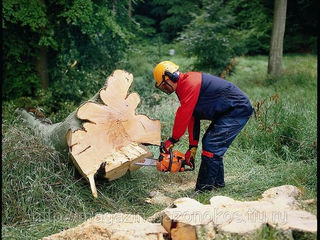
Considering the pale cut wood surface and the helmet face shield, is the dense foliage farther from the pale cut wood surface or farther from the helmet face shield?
the helmet face shield

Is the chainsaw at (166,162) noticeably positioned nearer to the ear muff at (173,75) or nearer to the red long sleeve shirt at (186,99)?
the red long sleeve shirt at (186,99)

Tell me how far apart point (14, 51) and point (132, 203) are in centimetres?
460

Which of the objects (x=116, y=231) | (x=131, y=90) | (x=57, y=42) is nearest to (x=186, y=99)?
(x=116, y=231)

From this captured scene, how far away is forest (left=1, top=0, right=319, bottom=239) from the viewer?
3.86 meters

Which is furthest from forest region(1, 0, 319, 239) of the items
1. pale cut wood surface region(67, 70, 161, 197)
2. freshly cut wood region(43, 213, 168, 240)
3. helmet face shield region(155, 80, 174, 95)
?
helmet face shield region(155, 80, 174, 95)

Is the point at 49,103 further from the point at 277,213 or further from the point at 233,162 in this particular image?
the point at 277,213

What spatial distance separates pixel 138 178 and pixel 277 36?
7.20 m

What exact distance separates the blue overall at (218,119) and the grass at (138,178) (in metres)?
0.22

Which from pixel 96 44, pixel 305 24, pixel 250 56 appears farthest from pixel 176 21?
pixel 96 44

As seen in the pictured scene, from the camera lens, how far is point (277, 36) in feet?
33.5

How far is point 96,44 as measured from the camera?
Answer: 8602mm

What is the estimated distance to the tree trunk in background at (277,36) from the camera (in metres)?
10.0

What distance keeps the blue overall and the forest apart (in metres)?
0.25

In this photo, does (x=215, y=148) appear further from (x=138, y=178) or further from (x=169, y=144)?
(x=138, y=178)
